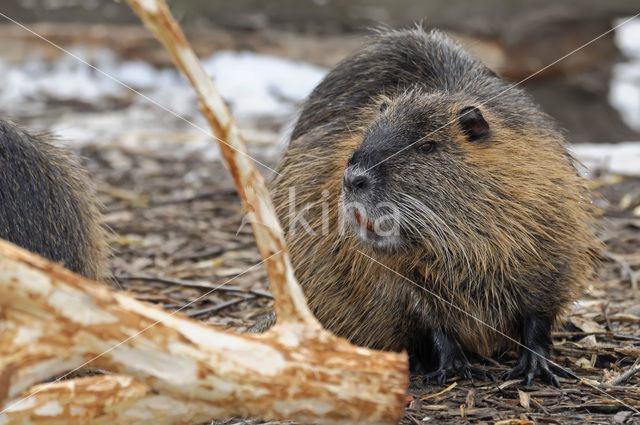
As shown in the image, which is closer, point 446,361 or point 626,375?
point 626,375

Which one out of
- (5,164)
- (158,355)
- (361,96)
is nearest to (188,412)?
(158,355)

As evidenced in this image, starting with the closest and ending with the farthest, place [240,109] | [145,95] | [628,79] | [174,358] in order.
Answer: [174,358] < [240,109] < [145,95] < [628,79]

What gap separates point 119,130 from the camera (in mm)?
6617

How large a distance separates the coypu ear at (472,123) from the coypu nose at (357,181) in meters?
0.43

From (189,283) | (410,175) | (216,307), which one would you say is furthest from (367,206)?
(189,283)

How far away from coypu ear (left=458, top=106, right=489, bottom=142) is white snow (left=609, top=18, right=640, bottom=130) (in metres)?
6.88

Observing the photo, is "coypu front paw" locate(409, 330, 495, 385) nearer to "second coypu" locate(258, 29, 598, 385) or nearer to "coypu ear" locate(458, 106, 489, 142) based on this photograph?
"second coypu" locate(258, 29, 598, 385)

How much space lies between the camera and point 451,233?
2.53m

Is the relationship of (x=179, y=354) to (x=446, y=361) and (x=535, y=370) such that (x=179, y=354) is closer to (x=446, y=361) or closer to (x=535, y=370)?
(x=446, y=361)

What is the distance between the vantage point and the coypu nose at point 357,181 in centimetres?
246

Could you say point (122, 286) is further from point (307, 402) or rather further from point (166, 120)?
point (166, 120)

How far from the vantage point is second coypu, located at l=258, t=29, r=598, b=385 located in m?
2.54

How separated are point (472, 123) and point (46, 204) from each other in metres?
1.47

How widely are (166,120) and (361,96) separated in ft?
13.6
